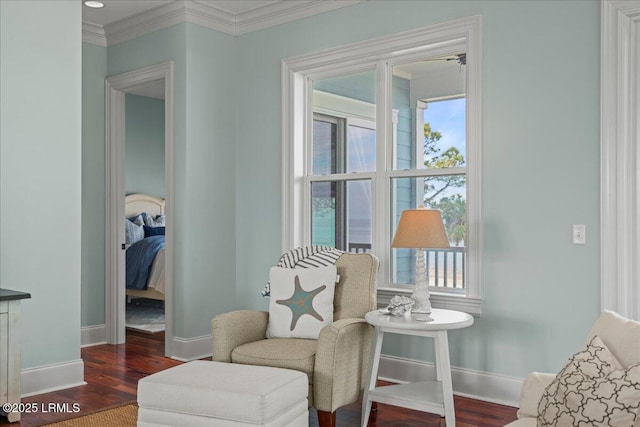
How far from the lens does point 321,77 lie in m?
4.71

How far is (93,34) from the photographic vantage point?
5348 millimetres

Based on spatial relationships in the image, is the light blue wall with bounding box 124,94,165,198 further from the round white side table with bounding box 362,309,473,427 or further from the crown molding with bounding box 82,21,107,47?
the round white side table with bounding box 362,309,473,427

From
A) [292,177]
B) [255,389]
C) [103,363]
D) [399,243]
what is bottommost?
[103,363]

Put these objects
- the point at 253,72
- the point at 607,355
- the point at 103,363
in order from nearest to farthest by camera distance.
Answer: the point at 607,355
the point at 103,363
the point at 253,72

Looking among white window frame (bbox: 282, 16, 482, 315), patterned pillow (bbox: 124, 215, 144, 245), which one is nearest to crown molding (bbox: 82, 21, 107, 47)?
white window frame (bbox: 282, 16, 482, 315)

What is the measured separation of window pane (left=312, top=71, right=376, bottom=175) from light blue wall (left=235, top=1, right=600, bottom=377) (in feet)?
1.86

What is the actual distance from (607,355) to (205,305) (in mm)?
3451

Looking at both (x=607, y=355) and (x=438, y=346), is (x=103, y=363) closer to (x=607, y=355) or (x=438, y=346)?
(x=438, y=346)

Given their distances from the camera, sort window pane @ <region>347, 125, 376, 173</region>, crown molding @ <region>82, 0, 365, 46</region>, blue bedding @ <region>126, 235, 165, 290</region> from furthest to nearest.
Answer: blue bedding @ <region>126, 235, 165, 290</region> < crown molding @ <region>82, 0, 365, 46</region> < window pane @ <region>347, 125, 376, 173</region>

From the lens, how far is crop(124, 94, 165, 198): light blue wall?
24.4 feet

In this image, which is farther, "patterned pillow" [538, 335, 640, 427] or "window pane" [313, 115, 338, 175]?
"window pane" [313, 115, 338, 175]

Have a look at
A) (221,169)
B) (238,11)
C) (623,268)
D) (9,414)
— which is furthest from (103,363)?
(623,268)

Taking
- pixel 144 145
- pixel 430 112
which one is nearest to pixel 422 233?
pixel 430 112

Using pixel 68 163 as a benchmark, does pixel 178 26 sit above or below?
above
